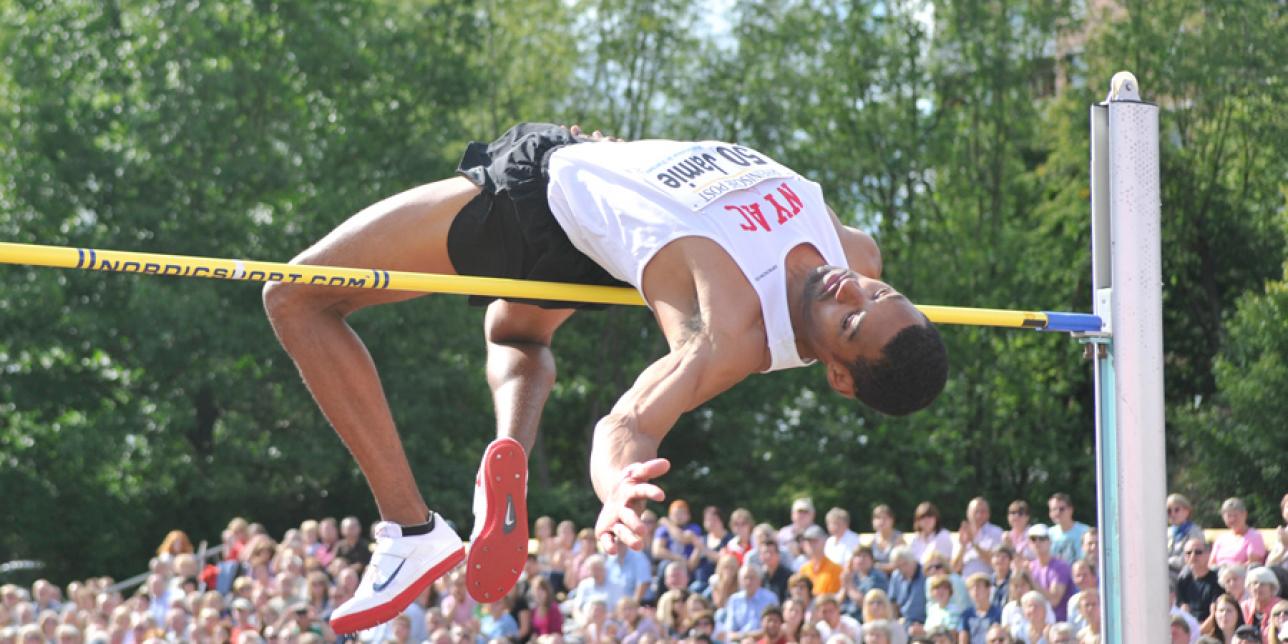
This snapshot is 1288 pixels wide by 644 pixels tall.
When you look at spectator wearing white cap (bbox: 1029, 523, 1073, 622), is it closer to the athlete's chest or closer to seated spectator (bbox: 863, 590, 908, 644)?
seated spectator (bbox: 863, 590, 908, 644)

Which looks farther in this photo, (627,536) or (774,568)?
(774,568)

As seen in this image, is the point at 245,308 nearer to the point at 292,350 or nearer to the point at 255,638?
the point at 255,638

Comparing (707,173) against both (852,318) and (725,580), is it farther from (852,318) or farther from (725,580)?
(725,580)

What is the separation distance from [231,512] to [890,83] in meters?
9.38

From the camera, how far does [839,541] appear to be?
912cm

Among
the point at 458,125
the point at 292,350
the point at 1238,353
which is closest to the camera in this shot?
the point at 292,350

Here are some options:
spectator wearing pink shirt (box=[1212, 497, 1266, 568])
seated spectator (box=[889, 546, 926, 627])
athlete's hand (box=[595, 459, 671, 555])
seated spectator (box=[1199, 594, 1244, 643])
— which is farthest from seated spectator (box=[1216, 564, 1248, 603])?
athlete's hand (box=[595, 459, 671, 555])

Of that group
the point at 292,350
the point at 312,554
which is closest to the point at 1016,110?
the point at 312,554

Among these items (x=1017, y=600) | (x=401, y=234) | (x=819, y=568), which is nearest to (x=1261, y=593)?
(x=1017, y=600)

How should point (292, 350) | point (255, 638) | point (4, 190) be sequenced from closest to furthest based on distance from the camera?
point (292, 350), point (255, 638), point (4, 190)

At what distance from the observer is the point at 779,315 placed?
11.9 ft

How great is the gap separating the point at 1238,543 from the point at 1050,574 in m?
0.85

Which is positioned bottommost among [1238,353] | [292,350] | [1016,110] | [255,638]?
[255,638]

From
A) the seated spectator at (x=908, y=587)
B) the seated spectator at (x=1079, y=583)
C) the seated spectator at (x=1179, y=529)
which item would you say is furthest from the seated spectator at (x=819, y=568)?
the seated spectator at (x=1179, y=529)
